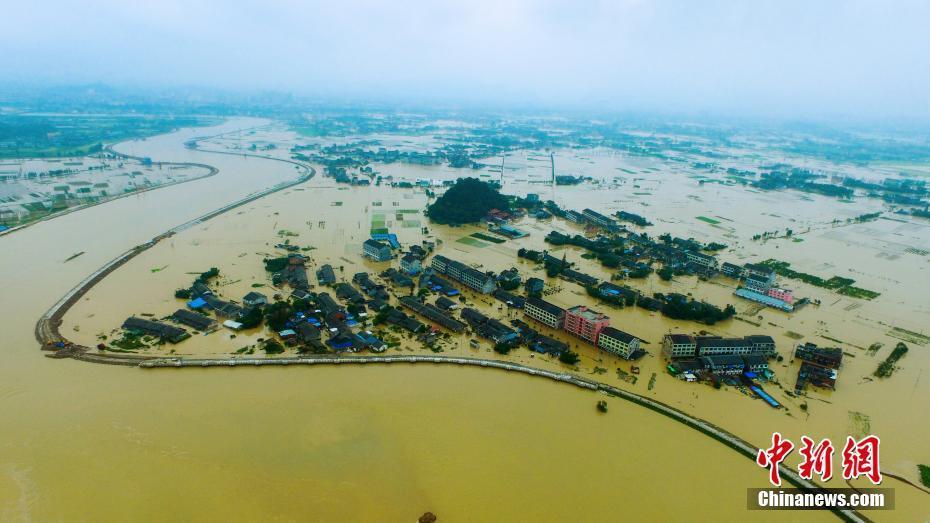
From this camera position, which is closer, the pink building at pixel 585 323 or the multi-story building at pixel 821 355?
the multi-story building at pixel 821 355

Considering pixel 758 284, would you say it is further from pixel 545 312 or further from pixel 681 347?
pixel 545 312

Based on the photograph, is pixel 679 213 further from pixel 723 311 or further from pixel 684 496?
pixel 684 496

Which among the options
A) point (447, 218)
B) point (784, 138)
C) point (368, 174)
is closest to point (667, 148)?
point (784, 138)

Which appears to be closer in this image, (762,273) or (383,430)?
(383,430)

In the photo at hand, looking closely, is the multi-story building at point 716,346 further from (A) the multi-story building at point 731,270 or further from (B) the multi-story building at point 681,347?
(A) the multi-story building at point 731,270

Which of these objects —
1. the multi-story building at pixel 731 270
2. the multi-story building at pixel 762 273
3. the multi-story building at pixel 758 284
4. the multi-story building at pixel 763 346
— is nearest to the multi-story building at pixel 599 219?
the multi-story building at pixel 731 270

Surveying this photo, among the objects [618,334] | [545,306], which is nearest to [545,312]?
[545,306]

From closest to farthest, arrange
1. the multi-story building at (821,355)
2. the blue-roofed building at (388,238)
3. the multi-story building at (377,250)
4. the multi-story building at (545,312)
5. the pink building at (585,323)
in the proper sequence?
the multi-story building at (821,355) < the pink building at (585,323) < the multi-story building at (545,312) < the multi-story building at (377,250) < the blue-roofed building at (388,238)
